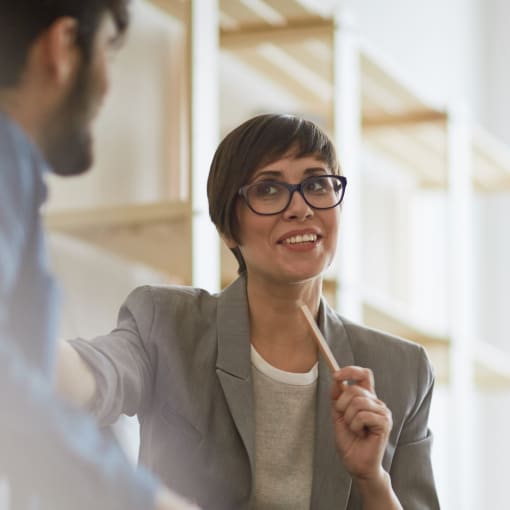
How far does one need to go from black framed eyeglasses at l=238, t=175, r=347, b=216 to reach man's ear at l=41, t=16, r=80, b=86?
30 cm

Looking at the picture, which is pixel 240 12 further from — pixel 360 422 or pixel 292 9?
pixel 360 422

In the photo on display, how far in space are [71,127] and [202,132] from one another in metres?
0.73

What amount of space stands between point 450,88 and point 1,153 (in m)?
2.96

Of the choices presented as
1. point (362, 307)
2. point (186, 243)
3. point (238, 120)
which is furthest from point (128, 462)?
point (238, 120)

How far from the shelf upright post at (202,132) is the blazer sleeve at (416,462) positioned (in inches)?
17.4

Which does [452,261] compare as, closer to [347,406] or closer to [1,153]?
[347,406]

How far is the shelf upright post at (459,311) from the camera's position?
2473 mm

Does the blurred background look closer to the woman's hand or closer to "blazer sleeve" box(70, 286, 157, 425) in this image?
"blazer sleeve" box(70, 286, 157, 425)

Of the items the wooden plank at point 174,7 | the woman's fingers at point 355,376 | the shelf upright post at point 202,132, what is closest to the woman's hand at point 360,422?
the woman's fingers at point 355,376

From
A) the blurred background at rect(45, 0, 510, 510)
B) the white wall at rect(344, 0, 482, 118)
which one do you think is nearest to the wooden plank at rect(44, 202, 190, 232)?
the blurred background at rect(45, 0, 510, 510)

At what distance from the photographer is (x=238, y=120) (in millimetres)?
2258

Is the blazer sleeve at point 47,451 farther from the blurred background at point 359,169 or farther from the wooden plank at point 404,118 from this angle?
the wooden plank at point 404,118

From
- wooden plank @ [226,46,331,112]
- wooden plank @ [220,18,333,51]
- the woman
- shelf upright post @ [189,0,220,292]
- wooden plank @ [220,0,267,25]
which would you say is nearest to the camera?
the woman

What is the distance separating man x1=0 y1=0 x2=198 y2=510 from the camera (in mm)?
657
